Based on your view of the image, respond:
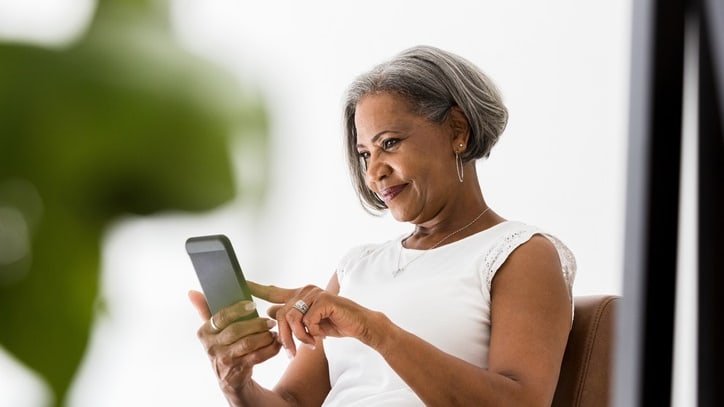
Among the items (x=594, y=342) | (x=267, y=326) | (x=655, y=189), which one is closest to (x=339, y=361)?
(x=267, y=326)

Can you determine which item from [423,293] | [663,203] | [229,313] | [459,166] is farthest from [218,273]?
[663,203]

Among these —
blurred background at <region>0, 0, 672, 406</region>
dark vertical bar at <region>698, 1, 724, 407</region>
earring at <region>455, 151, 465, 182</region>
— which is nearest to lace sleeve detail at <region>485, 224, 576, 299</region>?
earring at <region>455, 151, 465, 182</region>

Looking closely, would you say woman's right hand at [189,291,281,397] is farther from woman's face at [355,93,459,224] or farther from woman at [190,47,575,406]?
woman's face at [355,93,459,224]

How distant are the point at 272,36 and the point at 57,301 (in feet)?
Answer: 7.63

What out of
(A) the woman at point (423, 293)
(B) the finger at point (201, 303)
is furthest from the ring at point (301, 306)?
(B) the finger at point (201, 303)

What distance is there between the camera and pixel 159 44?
0.51ft

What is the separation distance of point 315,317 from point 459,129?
0.51m

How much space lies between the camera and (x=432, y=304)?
4.50 feet

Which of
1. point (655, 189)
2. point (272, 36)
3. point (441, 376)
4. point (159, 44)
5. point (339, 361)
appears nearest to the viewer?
point (159, 44)

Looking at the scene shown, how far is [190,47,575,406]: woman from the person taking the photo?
1.16 m

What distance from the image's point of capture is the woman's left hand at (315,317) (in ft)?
3.63

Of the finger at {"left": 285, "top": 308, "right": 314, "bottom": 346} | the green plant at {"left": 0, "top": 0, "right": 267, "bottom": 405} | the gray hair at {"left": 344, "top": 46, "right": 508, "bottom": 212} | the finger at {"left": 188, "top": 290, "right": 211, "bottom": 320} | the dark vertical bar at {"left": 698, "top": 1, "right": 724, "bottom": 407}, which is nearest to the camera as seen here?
the green plant at {"left": 0, "top": 0, "right": 267, "bottom": 405}

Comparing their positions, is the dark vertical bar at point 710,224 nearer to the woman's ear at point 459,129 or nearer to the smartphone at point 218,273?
the smartphone at point 218,273

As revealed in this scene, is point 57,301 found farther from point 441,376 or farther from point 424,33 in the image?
point 424,33
